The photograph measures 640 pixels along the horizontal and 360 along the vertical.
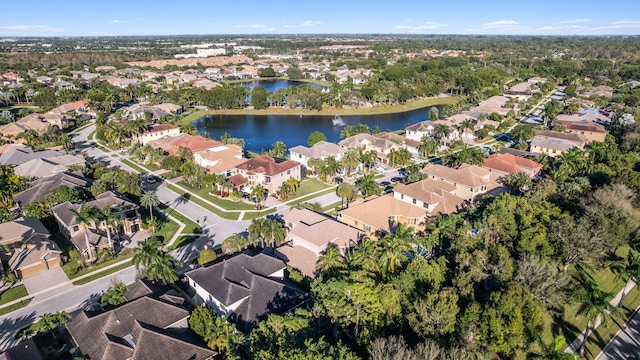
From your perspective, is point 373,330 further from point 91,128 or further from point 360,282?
point 91,128

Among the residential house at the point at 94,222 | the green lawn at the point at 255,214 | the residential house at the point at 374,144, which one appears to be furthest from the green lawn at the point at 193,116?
the green lawn at the point at 255,214

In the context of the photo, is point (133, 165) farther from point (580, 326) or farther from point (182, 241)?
point (580, 326)

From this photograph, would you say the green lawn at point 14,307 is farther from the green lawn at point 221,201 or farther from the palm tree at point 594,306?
the palm tree at point 594,306

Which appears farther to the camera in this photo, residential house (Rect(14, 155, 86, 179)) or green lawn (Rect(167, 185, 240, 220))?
residential house (Rect(14, 155, 86, 179))

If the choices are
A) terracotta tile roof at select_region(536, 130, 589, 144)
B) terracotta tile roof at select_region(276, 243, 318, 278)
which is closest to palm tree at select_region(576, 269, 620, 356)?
terracotta tile roof at select_region(276, 243, 318, 278)

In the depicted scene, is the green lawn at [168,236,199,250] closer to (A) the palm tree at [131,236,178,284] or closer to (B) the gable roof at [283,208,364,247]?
(A) the palm tree at [131,236,178,284]

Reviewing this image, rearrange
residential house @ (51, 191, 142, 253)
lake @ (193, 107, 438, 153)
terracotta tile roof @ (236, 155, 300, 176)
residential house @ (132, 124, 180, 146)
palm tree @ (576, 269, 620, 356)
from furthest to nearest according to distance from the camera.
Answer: lake @ (193, 107, 438, 153) < residential house @ (132, 124, 180, 146) < terracotta tile roof @ (236, 155, 300, 176) < residential house @ (51, 191, 142, 253) < palm tree @ (576, 269, 620, 356)

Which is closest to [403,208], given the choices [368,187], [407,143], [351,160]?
[368,187]
